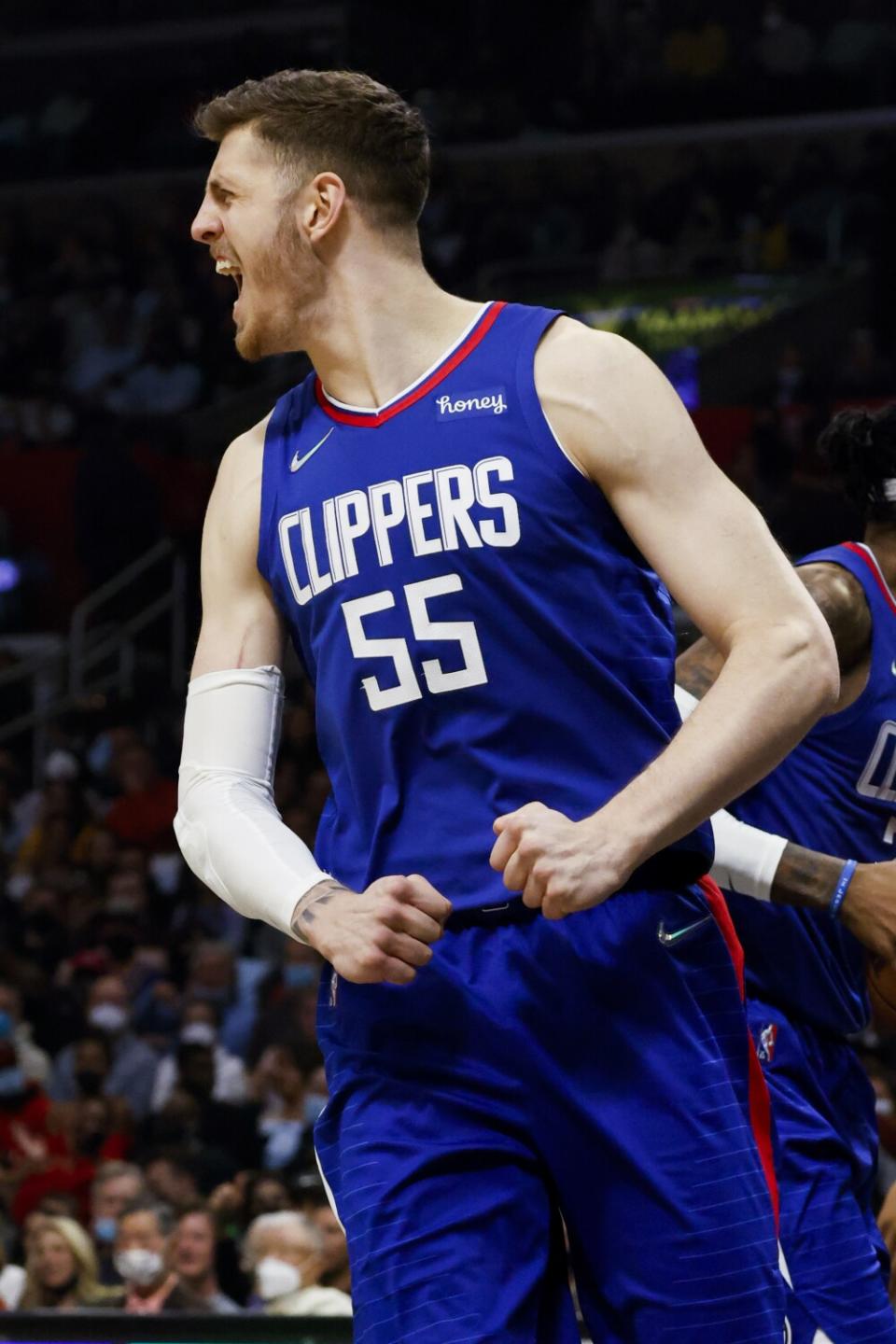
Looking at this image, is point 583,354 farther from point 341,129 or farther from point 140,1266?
point 140,1266

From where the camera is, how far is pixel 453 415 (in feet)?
7.95

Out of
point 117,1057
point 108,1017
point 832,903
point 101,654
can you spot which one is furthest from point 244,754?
point 101,654

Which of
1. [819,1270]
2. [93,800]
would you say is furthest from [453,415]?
[93,800]

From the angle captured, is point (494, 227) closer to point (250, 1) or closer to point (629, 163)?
point (629, 163)

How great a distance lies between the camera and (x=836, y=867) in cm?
325

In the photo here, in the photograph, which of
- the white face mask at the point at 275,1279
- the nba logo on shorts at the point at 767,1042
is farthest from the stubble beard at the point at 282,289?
the white face mask at the point at 275,1279

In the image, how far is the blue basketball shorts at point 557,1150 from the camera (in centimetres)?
222

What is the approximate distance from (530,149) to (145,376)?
4.07 m

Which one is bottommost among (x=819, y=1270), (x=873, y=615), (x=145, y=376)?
(x=819, y=1270)

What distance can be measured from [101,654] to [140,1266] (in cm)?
675

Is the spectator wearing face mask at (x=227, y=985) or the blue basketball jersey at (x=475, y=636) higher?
the blue basketball jersey at (x=475, y=636)

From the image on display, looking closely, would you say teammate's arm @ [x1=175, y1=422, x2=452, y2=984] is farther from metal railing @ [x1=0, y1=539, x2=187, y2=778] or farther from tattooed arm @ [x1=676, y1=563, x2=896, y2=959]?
metal railing @ [x1=0, y1=539, x2=187, y2=778]

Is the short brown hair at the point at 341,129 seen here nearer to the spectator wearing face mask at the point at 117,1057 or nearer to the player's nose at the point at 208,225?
the player's nose at the point at 208,225

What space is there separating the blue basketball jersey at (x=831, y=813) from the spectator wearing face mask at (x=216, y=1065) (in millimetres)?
4741
